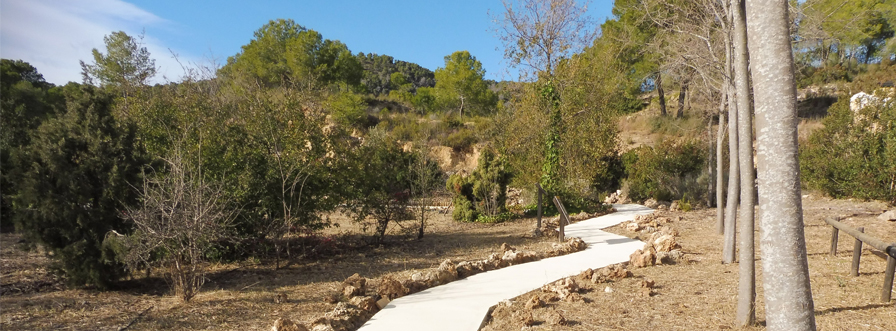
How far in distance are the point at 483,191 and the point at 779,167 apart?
10.5 metres

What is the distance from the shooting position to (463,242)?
9.99 meters

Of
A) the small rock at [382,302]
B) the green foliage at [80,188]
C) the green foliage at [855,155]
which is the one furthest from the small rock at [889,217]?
the green foliage at [80,188]

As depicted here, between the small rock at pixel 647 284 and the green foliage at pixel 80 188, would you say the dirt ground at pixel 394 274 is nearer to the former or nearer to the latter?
the small rock at pixel 647 284

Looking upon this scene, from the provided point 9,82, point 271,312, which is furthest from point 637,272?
point 9,82

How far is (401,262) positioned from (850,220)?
958cm

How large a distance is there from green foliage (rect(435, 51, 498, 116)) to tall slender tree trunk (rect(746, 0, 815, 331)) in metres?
37.7

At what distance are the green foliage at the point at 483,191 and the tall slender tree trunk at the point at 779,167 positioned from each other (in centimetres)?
1007

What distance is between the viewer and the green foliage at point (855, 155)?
1250 centimetres

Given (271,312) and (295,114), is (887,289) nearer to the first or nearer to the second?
(271,312)

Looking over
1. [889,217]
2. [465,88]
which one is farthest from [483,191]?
[465,88]

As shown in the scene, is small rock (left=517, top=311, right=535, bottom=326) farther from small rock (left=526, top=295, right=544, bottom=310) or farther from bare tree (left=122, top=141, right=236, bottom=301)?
bare tree (left=122, top=141, right=236, bottom=301)

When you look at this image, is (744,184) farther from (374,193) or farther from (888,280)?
(374,193)

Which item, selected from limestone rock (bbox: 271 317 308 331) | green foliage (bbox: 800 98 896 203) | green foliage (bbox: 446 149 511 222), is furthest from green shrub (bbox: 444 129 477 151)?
limestone rock (bbox: 271 317 308 331)

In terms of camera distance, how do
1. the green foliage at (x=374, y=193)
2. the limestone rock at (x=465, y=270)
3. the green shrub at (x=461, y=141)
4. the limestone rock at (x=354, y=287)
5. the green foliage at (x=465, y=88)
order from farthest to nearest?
the green foliage at (x=465, y=88), the green shrub at (x=461, y=141), the green foliage at (x=374, y=193), the limestone rock at (x=465, y=270), the limestone rock at (x=354, y=287)
